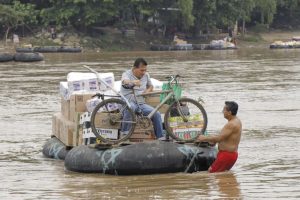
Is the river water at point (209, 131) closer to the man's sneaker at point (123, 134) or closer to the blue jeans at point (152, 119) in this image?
the man's sneaker at point (123, 134)

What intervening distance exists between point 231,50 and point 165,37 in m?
8.83

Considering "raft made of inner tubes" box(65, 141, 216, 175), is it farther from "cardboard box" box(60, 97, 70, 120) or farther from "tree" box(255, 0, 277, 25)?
"tree" box(255, 0, 277, 25)

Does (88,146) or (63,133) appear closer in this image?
(88,146)

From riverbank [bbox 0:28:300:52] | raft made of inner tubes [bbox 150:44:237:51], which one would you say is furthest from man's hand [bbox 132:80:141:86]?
raft made of inner tubes [bbox 150:44:237:51]

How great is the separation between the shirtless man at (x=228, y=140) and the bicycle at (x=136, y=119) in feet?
2.25

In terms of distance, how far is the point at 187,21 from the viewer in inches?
2798

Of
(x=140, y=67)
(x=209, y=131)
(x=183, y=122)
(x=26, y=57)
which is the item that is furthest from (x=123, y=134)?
(x=26, y=57)

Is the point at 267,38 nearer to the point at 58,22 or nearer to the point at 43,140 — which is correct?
the point at 58,22

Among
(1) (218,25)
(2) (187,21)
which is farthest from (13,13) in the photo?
(1) (218,25)

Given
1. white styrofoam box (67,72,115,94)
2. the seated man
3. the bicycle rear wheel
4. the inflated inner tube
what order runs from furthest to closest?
the inflated inner tube, white styrofoam box (67,72,115,94), the seated man, the bicycle rear wheel

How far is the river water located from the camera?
11.8 meters

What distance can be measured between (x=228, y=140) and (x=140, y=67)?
179 cm

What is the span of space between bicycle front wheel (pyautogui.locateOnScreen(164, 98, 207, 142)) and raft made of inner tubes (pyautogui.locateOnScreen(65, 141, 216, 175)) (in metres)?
0.33

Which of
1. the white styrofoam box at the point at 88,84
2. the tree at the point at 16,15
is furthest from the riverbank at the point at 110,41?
the white styrofoam box at the point at 88,84
